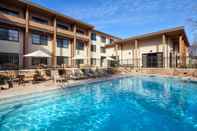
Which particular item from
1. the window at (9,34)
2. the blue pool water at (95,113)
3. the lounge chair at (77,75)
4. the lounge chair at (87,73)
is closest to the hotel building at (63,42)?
the window at (9,34)

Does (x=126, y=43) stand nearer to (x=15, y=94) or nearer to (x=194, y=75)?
(x=194, y=75)

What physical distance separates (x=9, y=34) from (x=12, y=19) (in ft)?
6.42

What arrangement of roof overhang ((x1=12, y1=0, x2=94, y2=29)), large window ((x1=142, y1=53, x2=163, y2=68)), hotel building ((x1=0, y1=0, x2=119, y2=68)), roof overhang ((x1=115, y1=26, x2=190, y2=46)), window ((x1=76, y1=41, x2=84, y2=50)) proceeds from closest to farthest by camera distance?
1. hotel building ((x1=0, y1=0, x2=119, y2=68))
2. roof overhang ((x1=12, y1=0, x2=94, y2=29))
3. roof overhang ((x1=115, y1=26, x2=190, y2=46))
4. large window ((x1=142, y1=53, x2=163, y2=68))
5. window ((x1=76, y1=41, x2=84, y2=50))

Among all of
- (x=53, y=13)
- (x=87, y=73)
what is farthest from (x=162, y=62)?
(x=53, y=13)

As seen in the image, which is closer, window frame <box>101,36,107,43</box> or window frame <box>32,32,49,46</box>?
window frame <box>32,32,49,46</box>

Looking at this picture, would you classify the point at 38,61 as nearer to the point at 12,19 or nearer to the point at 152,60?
the point at 12,19

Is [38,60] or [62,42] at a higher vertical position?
[62,42]

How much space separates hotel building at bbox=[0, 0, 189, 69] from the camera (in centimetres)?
1580

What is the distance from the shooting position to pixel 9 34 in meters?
15.9

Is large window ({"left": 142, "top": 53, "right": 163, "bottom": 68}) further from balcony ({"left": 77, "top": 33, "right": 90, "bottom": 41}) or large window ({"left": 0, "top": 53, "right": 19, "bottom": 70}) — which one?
large window ({"left": 0, "top": 53, "right": 19, "bottom": 70})

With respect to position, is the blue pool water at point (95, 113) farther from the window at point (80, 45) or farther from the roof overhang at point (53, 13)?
the window at point (80, 45)

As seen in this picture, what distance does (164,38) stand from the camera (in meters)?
19.8

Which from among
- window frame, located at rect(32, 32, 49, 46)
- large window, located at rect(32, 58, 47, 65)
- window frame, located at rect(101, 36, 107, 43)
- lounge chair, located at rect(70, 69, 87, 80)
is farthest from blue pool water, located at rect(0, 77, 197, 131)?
window frame, located at rect(101, 36, 107, 43)

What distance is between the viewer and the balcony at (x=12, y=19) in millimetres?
14270
